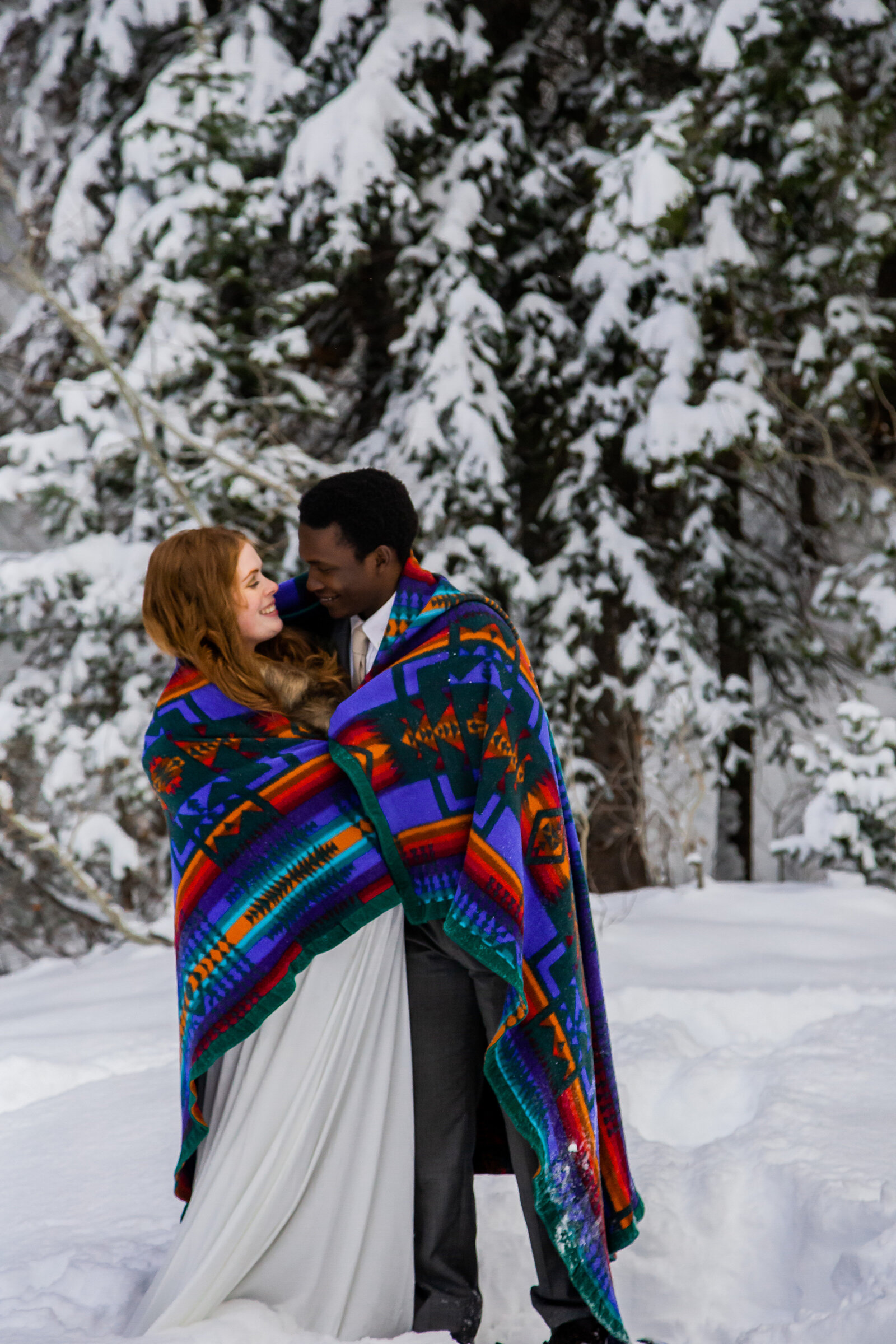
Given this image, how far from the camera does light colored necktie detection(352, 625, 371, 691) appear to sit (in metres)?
2.56

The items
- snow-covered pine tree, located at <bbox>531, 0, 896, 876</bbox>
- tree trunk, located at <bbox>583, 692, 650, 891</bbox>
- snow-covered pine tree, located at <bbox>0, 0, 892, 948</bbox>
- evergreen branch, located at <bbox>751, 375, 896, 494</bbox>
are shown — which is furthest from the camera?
tree trunk, located at <bbox>583, 692, 650, 891</bbox>

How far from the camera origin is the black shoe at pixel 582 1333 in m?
2.23

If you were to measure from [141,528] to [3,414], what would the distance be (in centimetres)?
241

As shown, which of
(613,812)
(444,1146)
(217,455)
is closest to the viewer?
(444,1146)

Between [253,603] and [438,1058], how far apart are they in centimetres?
104

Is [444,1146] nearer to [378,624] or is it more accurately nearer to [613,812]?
[378,624]

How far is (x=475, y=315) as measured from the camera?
682 centimetres

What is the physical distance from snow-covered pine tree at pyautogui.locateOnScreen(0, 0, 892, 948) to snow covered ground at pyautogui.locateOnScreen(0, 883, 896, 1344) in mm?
1648

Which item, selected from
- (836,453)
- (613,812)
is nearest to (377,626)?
(613,812)

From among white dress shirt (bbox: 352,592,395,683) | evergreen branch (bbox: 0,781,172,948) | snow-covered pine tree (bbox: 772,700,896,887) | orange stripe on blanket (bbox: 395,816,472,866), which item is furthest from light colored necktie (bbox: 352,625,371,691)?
snow-covered pine tree (bbox: 772,700,896,887)

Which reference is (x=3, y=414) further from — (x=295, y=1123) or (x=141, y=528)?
(x=295, y=1123)

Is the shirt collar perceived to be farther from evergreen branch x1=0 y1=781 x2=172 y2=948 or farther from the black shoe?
evergreen branch x1=0 y1=781 x2=172 y2=948

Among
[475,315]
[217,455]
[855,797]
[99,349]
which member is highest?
[475,315]

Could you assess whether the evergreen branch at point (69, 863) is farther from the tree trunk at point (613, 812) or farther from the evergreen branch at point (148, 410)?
the tree trunk at point (613, 812)
